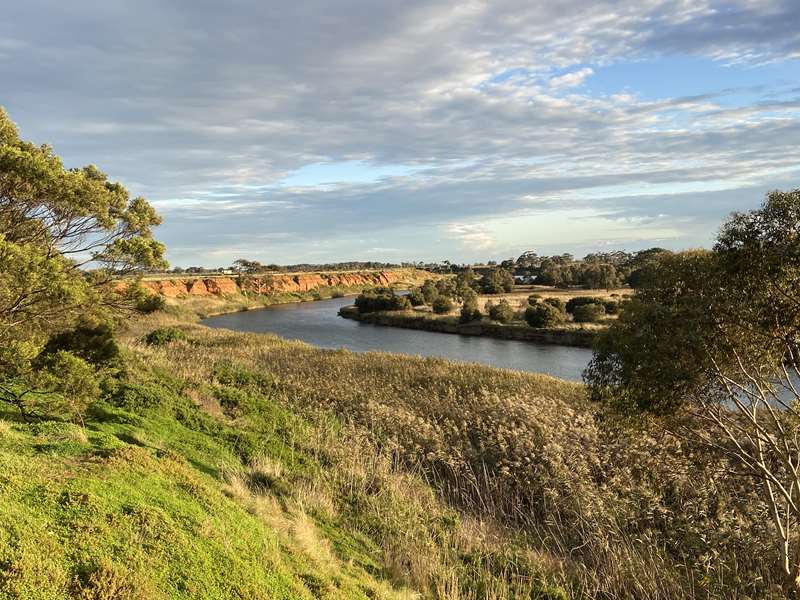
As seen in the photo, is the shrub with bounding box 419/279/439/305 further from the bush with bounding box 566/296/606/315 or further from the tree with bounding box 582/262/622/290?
the tree with bounding box 582/262/622/290

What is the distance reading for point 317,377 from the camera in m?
23.5

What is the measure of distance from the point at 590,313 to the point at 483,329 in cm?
1094

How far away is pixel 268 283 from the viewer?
115 m

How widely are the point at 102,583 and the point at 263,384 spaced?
17.4 metres

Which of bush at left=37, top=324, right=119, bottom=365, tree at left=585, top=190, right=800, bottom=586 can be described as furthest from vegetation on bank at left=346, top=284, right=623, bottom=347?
bush at left=37, top=324, right=119, bottom=365

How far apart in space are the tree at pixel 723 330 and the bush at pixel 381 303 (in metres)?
63.8

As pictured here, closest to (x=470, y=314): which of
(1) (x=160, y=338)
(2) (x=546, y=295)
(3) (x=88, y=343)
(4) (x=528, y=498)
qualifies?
(2) (x=546, y=295)

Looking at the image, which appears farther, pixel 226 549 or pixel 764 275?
pixel 764 275

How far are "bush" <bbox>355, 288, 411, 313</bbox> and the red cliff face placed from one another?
28859 mm

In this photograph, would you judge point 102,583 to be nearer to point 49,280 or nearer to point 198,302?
point 49,280

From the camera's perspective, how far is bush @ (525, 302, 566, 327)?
5200cm

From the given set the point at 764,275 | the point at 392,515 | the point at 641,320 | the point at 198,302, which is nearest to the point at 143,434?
the point at 392,515

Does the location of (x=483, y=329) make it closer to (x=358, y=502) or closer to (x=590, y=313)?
(x=590, y=313)

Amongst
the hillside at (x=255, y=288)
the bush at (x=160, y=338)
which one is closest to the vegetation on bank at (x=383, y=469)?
the bush at (x=160, y=338)
